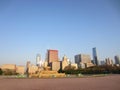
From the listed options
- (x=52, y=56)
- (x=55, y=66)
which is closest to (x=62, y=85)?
(x=55, y=66)

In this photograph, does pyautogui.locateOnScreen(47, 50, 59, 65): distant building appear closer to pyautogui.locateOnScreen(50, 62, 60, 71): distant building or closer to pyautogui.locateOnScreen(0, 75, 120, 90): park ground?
pyautogui.locateOnScreen(50, 62, 60, 71): distant building

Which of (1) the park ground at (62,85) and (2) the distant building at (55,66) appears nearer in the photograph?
(1) the park ground at (62,85)

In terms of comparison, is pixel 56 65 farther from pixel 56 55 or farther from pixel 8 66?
pixel 8 66

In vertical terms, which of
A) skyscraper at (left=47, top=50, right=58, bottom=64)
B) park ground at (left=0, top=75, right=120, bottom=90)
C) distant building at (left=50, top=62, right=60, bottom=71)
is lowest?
park ground at (left=0, top=75, right=120, bottom=90)

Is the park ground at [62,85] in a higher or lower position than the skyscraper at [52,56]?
lower

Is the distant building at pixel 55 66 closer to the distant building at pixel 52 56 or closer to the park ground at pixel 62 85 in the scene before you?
the distant building at pixel 52 56

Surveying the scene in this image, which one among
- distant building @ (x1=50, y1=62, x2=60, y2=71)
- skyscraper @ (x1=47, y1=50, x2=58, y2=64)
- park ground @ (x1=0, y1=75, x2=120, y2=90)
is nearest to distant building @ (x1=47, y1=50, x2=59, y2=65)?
skyscraper @ (x1=47, y1=50, x2=58, y2=64)

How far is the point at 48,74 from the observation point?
162ft

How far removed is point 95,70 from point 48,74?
133ft

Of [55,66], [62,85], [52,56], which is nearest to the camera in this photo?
[62,85]

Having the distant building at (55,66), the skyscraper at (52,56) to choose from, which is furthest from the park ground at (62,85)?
the skyscraper at (52,56)

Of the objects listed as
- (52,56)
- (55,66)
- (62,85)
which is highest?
(52,56)

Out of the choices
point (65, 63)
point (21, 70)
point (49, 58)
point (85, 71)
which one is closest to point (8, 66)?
point (21, 70)

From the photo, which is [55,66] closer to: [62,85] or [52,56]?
[52,56]
